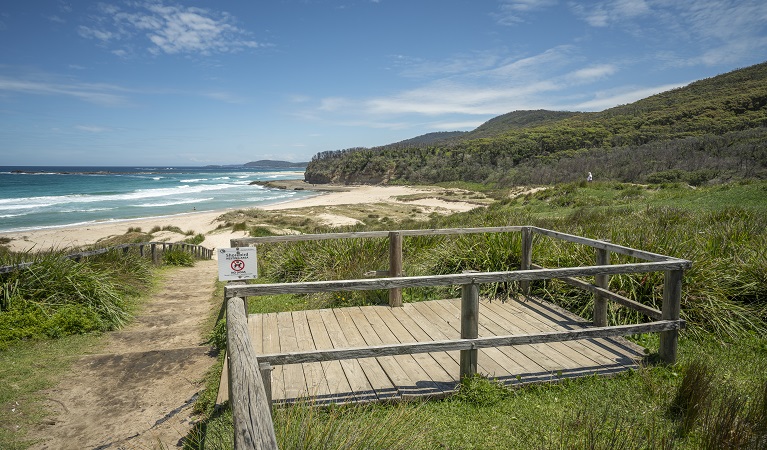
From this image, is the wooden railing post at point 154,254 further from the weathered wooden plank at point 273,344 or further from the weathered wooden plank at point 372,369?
the weathered wooden plank at point 372,369

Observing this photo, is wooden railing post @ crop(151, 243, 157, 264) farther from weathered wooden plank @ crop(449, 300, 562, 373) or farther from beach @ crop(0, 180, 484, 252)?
weathered wooden plank @ crop(449, 300, 562, 373)

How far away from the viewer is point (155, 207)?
48.0 metres

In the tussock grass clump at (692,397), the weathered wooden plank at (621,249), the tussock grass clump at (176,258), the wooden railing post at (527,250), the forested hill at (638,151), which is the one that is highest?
the forested hill at (638,151)

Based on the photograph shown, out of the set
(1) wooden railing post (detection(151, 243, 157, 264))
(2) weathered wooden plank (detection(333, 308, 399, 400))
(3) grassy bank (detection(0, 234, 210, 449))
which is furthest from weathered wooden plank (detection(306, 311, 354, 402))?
A: (1) wooden railing post (detection(151, 243, 157, 264))

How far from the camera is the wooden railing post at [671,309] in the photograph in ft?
15.7

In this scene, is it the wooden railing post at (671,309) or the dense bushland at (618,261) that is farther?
the dense bushland at (618,261)

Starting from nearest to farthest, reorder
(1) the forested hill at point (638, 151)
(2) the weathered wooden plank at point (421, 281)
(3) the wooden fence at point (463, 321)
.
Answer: (3) the wooden fence at point (463, 321) < (2) the weathered wooden plank at point (421, 281) < (1) the forested hill at point (638, 151)

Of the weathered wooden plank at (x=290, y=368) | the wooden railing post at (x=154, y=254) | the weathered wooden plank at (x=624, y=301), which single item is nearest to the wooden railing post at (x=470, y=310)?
the weathered wooden plank at (x=290, y=368)

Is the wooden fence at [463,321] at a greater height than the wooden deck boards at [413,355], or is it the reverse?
the wooden fence at [463,321]

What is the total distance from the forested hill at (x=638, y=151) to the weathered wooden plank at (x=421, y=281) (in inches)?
862

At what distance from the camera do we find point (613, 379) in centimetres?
466

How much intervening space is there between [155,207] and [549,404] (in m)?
50.2

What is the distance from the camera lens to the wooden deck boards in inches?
175

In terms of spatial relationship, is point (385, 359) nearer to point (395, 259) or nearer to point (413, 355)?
point (413, 355)
